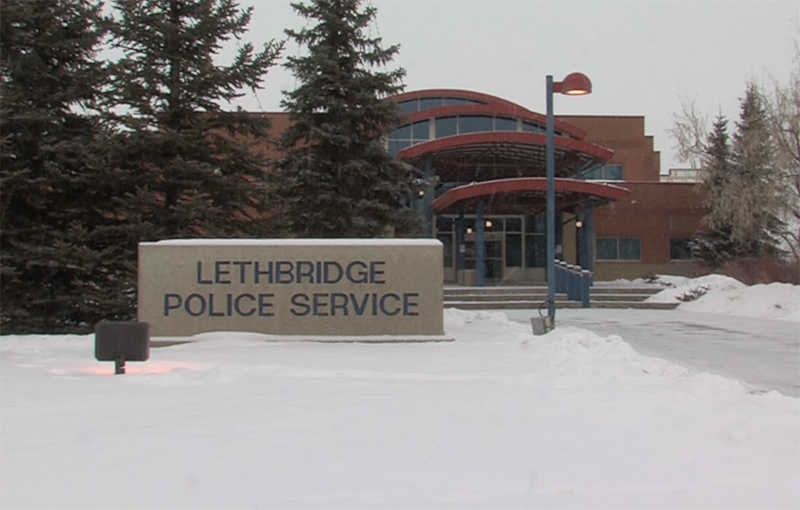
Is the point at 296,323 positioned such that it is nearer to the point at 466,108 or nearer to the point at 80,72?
the point at 80,72

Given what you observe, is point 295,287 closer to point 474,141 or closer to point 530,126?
point 474,141

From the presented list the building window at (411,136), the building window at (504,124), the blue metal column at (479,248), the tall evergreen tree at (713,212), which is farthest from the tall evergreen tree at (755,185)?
the building window at (411,136)

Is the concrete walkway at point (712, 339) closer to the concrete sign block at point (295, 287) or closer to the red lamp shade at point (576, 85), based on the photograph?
the concrete sign block at point (295, 287)

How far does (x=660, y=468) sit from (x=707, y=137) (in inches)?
1132

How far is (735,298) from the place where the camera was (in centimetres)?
2030

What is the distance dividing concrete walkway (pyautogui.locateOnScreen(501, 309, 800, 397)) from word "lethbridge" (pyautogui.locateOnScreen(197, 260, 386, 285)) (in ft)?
16.4

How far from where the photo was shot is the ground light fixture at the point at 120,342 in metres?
7.81

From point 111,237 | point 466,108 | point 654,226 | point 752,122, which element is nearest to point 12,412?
point 111,237

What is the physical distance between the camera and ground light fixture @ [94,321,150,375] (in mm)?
7812

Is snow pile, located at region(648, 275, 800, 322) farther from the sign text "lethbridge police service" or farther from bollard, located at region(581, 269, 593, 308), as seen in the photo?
the sign text "lethbridge police service"

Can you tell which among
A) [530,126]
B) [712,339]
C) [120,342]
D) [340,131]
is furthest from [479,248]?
[120,342]

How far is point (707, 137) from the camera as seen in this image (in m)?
29.7

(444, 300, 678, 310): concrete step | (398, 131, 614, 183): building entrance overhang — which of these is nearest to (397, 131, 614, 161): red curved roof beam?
(398, 131, 614, 183): building entrance overhang

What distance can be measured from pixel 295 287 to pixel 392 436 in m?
6.34
